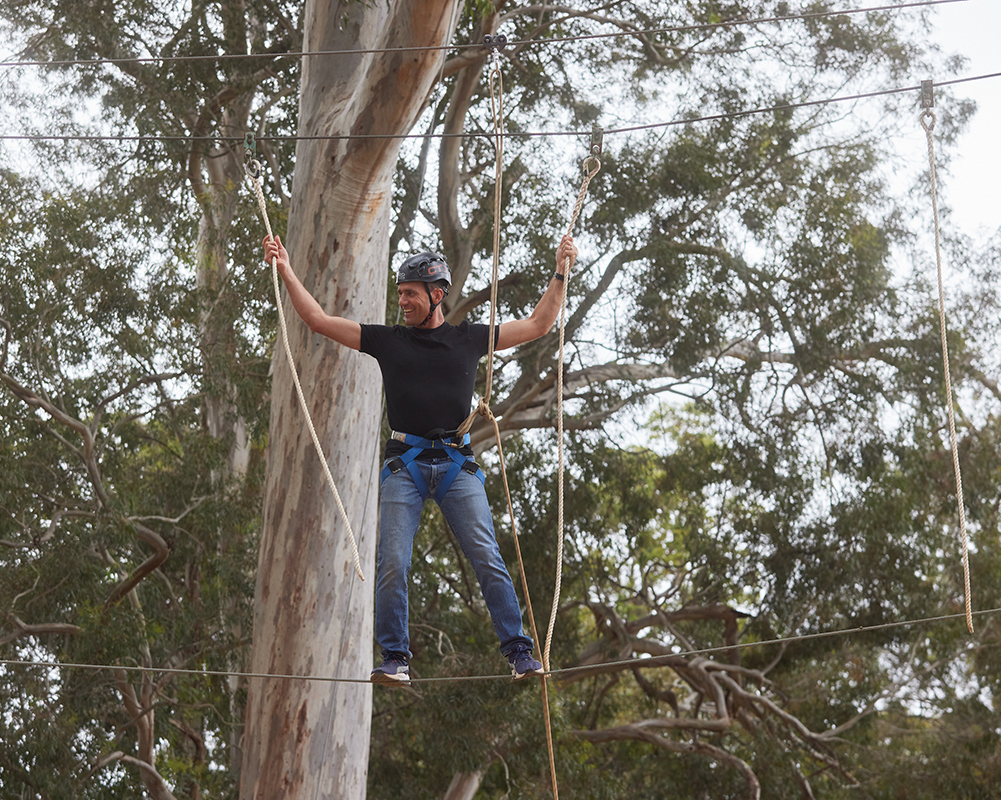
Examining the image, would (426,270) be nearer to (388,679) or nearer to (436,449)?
(436,449)

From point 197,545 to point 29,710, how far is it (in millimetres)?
1654

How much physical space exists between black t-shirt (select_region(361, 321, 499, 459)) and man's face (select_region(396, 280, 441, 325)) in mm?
41

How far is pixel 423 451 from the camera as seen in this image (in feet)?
10.5

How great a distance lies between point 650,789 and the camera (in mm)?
11125

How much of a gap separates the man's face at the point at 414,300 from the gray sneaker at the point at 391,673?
1.00 m

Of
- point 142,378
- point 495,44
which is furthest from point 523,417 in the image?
point 495,44

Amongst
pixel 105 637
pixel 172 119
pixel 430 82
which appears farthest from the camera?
pixel 172 119

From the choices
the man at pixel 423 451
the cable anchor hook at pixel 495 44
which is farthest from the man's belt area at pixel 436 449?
the cable anchor hook at pixel 495 44

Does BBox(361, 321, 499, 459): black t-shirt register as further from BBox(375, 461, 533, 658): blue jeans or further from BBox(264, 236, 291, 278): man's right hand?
BBox(264, 236, 291, 278): man's right hand

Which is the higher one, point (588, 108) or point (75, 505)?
point (588, 108)

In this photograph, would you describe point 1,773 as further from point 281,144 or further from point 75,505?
point 281,144

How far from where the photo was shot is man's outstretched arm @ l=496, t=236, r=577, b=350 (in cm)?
337

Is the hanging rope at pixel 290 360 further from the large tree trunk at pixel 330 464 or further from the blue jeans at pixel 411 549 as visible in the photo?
the large tree trunk at pixel 330 464

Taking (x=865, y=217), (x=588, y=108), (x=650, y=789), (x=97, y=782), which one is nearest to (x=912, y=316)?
(x=865, y=217)
